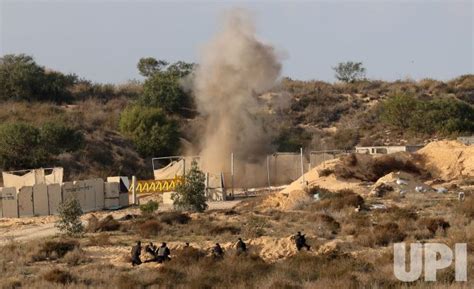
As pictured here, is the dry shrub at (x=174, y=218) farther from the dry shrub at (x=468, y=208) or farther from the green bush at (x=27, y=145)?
the green bush at (x=27, y=145)

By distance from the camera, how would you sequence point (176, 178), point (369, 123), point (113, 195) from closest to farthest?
point (113, 195)
point (176, 178)
point (369, 123)

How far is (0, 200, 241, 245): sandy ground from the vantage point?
31.1 metres

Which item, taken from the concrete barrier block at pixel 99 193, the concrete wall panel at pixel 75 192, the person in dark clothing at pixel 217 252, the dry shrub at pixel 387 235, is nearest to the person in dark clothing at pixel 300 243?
the person in dark clothing at pixel 217 252

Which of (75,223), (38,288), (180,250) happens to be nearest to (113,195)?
(75,223)

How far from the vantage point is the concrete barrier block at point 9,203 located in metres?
38.1

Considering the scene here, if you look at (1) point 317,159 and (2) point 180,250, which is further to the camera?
(1) point 317,159

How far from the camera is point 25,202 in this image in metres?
38.5

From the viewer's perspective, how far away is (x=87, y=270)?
71.2 ft

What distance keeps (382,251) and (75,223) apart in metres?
12.1

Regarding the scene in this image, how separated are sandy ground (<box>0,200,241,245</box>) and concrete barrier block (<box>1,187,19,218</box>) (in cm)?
65

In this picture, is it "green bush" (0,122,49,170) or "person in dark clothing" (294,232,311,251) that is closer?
"person in dark clothing" (294,232,311,251)

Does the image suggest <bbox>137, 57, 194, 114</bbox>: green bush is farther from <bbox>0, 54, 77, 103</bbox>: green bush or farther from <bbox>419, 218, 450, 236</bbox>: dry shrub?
<bbox>419, 218, 450, 236</bbox>: dry shrub

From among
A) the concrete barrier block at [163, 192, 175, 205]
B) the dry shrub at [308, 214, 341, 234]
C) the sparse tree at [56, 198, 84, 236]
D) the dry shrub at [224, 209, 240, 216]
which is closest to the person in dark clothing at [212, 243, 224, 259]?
the dry shrub at [308, 214, 341, 234]

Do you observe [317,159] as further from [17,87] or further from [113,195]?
[17,87]
